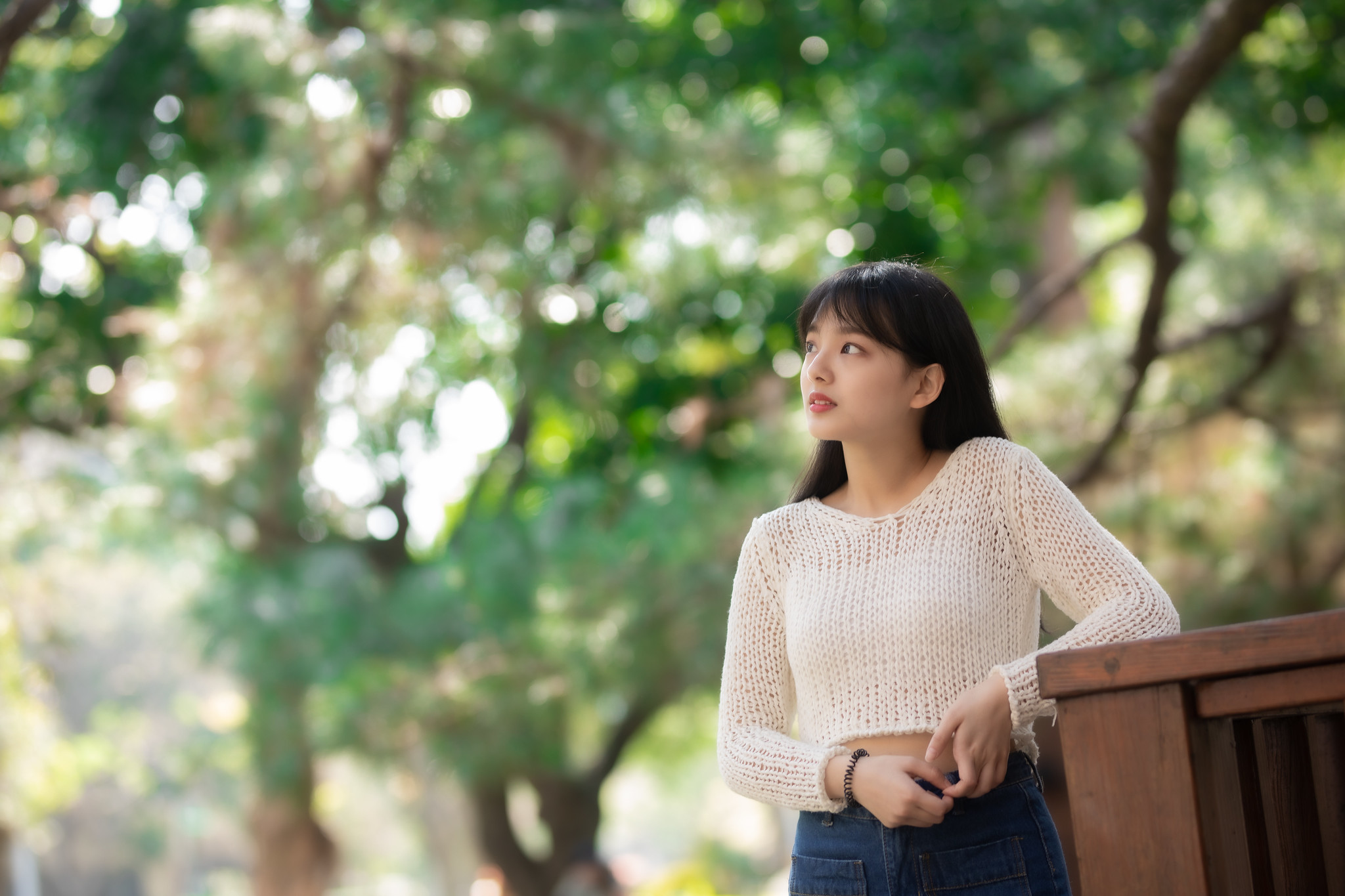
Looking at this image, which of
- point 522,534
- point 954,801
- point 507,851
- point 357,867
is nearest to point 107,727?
point 357,867

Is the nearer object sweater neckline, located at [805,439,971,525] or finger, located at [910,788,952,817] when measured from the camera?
finger, located at [910,788,952,817]

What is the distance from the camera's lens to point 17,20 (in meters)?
3.15

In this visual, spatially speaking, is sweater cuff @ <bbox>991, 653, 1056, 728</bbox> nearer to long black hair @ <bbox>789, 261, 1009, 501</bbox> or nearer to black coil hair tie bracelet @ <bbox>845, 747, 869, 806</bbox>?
black coil hair tie bracelet @ <bbox>845, 747, 869, 806</bbox>

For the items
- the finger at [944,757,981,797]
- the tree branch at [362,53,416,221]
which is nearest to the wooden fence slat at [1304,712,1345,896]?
the finger at [944,757,981,797]

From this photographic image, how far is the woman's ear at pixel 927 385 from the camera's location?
152 cm

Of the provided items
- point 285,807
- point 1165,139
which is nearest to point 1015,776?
point 1165,139

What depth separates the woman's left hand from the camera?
4.21 ft

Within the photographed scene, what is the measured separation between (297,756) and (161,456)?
170 cm

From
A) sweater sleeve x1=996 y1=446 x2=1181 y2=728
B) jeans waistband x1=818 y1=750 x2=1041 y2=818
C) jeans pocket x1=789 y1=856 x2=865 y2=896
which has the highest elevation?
sweater sleeve x1=996 y1=446 x2=1181 y2=728

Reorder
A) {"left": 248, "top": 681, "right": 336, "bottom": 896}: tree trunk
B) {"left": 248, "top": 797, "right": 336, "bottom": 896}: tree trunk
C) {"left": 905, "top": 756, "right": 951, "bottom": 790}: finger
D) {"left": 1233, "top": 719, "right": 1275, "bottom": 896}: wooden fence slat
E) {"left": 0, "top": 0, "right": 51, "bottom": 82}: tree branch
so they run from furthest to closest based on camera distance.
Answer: {"left": 248, "top": 797, "right": 336, "bottom": 896}: tree trunk, {"left": 248, "top": 681, "right": 336, "bottom": 896}: tree trunk, {"left": 0, "top": 0, "right": 51, "bottom": 82}: tree branch, {"left": 905, "top": 756, "right": 951, "bottom": 790}: finger, {"left": 1233, "top": 719, "right": 1275, "bottom": 896}: wooden fence slat

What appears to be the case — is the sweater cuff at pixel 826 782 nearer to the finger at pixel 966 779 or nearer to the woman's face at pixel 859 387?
the finger at pixel 966 779

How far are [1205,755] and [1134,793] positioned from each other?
0.24 ft

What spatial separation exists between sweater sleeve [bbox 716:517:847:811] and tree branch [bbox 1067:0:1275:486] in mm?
2351

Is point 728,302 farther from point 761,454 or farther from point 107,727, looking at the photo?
point 107,727
